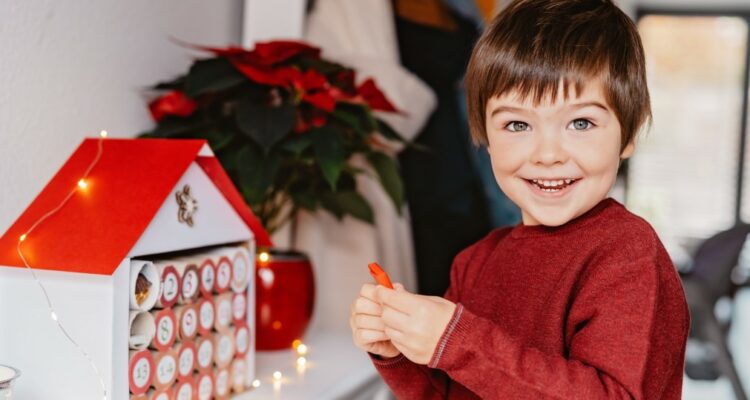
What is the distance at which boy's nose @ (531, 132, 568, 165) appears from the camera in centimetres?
70

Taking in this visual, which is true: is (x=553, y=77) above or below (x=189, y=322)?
above

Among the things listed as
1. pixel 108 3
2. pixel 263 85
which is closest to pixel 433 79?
pixel 263 85

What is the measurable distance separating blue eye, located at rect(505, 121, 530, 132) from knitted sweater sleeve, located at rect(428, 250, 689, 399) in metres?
0.16

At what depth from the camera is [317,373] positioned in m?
1.09

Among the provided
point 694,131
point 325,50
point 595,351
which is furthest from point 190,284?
point 694,131

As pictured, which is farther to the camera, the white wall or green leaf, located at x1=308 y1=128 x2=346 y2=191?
green leaf, located at x1=308 y1=128 x2=346 y2=191

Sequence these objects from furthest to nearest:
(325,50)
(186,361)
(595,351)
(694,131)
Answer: (694,131), (325,50), (186,361), (595,351)

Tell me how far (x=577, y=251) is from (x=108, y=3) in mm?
738

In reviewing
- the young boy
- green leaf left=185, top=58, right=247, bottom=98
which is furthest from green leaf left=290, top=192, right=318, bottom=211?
the young boy

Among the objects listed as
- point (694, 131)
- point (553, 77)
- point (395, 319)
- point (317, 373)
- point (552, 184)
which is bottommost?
point (317, 373)

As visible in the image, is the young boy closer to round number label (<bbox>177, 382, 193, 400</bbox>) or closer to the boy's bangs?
the boy's bangs

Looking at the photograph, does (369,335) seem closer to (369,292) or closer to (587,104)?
(369,292)

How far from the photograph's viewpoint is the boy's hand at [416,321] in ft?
2.14

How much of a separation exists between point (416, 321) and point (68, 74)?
1.98 feet
